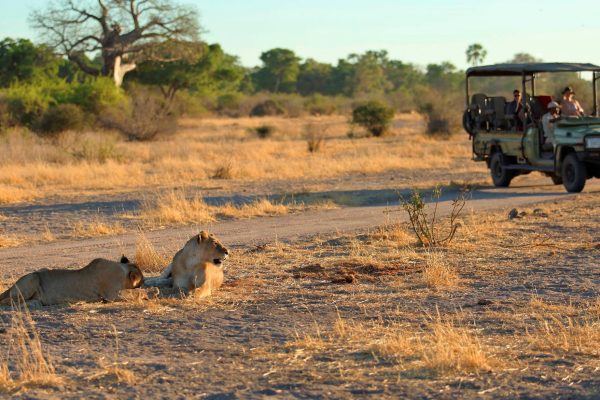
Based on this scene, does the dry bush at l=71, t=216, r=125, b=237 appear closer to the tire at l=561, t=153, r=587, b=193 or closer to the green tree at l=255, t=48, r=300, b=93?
the tire at l=561, t=153, r=587, b=193

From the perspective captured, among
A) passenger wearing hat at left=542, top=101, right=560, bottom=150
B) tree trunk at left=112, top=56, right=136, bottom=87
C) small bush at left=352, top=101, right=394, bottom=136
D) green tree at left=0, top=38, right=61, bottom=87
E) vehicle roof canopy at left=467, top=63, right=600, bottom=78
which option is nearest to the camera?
passenger wearing hat at left=542, top=101, right=560, bottom=150

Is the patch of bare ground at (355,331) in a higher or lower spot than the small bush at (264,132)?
lower

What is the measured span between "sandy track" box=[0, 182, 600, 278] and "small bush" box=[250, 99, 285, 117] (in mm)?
50187

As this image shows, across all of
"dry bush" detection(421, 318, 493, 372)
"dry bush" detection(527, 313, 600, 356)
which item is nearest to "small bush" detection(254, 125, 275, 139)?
"dry bush" detection(527, 313, 600, 356)

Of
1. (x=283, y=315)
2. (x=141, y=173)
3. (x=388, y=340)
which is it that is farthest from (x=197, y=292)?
(x=141, y=173)

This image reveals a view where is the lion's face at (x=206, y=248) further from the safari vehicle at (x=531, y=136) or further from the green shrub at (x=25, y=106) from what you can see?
the green shrub at (x=25, y=106)

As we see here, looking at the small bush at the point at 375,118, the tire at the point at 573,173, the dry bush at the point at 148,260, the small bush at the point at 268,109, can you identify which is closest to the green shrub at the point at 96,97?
the small bush at the point at 375,118

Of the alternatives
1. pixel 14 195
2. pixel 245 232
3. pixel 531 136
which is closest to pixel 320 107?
pixel 14 195

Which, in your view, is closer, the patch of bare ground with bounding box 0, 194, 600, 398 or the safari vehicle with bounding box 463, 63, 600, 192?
the patch of bare ground with bounding box 0, 194, 600, 398

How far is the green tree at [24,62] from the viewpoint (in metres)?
51.4

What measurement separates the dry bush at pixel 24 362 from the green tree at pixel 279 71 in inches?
3616

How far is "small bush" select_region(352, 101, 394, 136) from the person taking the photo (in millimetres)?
42803

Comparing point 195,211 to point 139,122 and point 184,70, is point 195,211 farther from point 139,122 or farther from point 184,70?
point 184,70

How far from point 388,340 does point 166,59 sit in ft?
154
